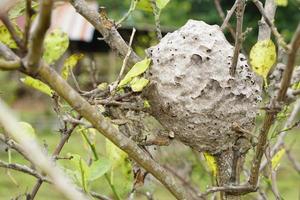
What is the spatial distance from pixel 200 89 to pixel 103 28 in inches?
7.0

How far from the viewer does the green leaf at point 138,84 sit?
1.00 m

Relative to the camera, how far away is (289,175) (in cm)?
649

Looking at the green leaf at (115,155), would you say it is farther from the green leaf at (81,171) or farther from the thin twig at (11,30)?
the thin twig at (11,30)

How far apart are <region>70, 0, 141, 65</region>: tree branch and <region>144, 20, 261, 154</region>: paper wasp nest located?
5 centimetres

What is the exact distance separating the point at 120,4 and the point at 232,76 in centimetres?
1066

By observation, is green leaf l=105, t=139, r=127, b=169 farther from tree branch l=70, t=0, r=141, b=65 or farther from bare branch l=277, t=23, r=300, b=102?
bare branch l=277, t=23, r=300, b=102

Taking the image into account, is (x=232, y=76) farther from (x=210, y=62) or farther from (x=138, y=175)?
(x=138, y=175)

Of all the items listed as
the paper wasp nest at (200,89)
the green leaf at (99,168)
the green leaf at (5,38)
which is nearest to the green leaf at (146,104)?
the paper wasp nest at (200,89)

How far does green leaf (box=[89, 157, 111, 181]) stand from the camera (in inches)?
39.3

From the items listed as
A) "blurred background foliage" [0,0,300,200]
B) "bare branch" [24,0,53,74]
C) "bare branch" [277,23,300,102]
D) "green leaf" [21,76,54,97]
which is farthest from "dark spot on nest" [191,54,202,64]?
"blurred background foliage" [0,0,300,200]

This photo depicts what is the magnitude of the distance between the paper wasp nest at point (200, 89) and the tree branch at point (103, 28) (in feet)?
0.17

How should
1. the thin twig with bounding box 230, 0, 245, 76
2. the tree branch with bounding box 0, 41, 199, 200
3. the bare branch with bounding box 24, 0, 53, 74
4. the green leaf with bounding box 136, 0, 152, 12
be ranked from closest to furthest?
the bare branch with bounding box 24, 0, 53, 74 < the tree branch with bounding box 0, 41, 199, 200 < the thin twig with bounding box 230, 0, 245, 76 < the green leaf with bounding box 136, 0, 152, 12

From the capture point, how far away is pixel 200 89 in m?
1.09

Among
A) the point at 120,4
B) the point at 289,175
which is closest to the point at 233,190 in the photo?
the point at 289,175
